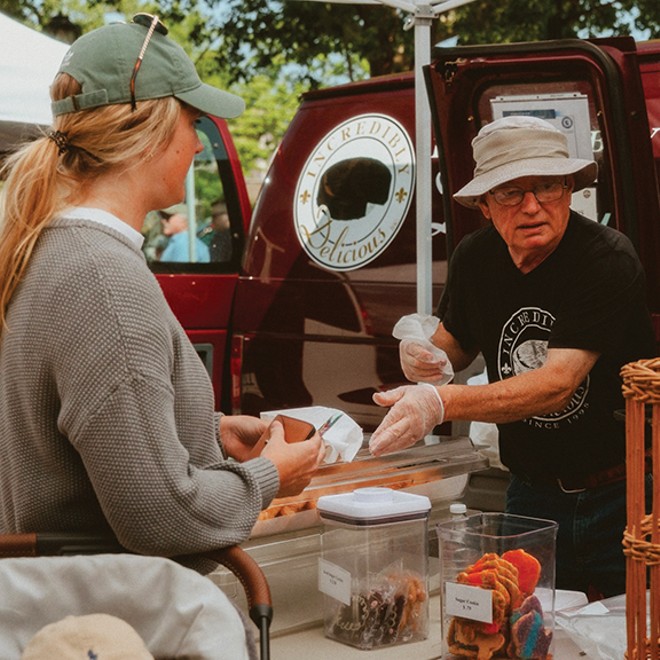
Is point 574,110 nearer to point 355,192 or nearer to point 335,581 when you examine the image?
point 335,581

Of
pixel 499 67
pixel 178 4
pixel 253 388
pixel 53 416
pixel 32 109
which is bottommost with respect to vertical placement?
pixel 253 388

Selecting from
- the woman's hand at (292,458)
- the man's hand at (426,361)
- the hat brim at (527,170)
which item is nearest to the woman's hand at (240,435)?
the woman's hand at (292,458)

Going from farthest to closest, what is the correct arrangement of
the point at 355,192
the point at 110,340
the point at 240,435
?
the point at 355,192, the point at 240,435, the point at 110,340

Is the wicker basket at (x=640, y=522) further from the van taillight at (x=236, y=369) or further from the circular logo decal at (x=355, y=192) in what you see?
the van taillight at (x=236, y=369)

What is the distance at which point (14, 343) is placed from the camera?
1593mm

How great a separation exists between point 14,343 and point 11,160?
0.41 meters

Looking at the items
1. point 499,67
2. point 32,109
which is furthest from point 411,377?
point 32,109

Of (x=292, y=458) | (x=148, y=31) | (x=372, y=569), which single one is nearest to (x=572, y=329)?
(x=372, y=569)

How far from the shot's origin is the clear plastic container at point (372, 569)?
6.73ft

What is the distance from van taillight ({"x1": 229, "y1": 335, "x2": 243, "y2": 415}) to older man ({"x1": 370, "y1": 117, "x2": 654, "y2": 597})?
267cm

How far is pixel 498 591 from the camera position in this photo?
5.94ft

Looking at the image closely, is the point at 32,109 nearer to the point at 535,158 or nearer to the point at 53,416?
the point at 535,158

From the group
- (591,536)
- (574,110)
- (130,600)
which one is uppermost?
(574,110)

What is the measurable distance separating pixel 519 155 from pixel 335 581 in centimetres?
113
